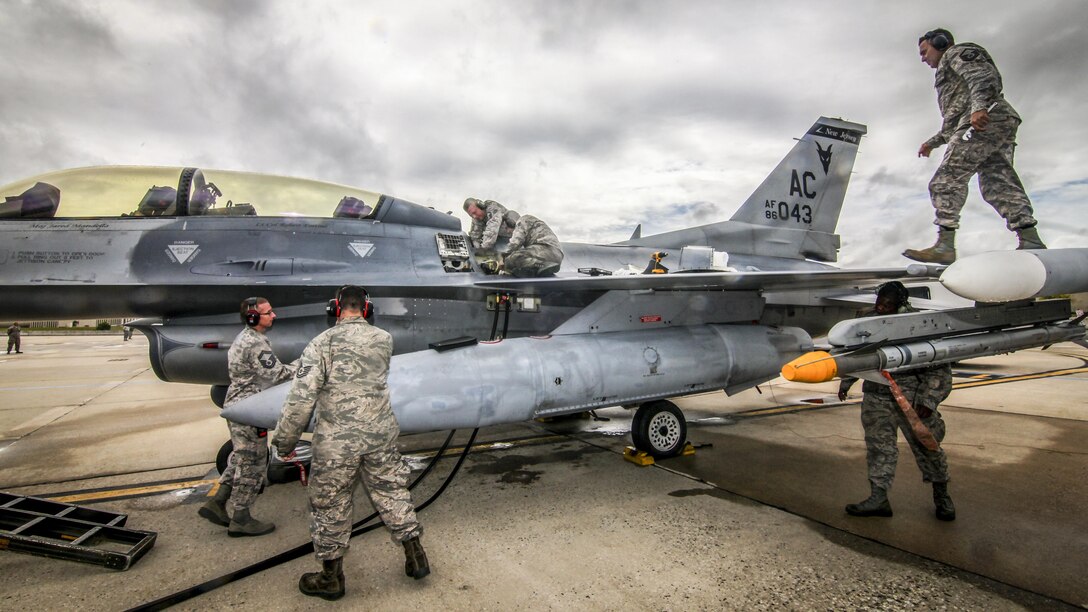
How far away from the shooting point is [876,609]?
268 cm

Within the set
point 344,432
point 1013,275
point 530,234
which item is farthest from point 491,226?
point 1013,275

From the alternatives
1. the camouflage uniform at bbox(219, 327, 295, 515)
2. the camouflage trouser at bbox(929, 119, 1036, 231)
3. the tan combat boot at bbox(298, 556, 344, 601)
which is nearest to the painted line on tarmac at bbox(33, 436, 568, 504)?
the camouflage uniform at bbox(219, 327, 295, 515)

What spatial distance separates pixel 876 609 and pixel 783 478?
2.24 meters

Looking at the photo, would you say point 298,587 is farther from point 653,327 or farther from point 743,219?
point 743,219

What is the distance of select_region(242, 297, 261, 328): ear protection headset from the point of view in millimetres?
3818

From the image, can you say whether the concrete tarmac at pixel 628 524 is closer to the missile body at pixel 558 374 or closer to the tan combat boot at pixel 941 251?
the missile body at pixel 558 374

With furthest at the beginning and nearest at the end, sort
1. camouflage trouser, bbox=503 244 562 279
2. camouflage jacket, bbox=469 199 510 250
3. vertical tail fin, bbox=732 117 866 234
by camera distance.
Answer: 1. vertical tail fin, bbox=732 117 866 234
2. camouflage jacket, bbox=469 199 510 250
3. camouflage trouser, bbox=503 244 562 279

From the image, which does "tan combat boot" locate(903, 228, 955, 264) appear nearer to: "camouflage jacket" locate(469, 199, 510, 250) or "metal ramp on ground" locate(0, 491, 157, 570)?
"camouflage jacket" locate(469, 199, 510, 250)

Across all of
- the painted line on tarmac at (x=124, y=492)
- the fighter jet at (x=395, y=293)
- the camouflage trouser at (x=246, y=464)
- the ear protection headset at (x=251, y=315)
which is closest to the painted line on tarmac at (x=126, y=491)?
the painted line on tarmac at (x=124, y=492)

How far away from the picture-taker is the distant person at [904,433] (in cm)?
391

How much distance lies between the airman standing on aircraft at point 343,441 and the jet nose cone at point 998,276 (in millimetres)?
4176

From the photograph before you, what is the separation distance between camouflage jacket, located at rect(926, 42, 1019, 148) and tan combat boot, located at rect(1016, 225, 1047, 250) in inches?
38.3

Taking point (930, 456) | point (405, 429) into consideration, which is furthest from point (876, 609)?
point (405, 429)

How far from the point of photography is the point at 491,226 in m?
6.11
